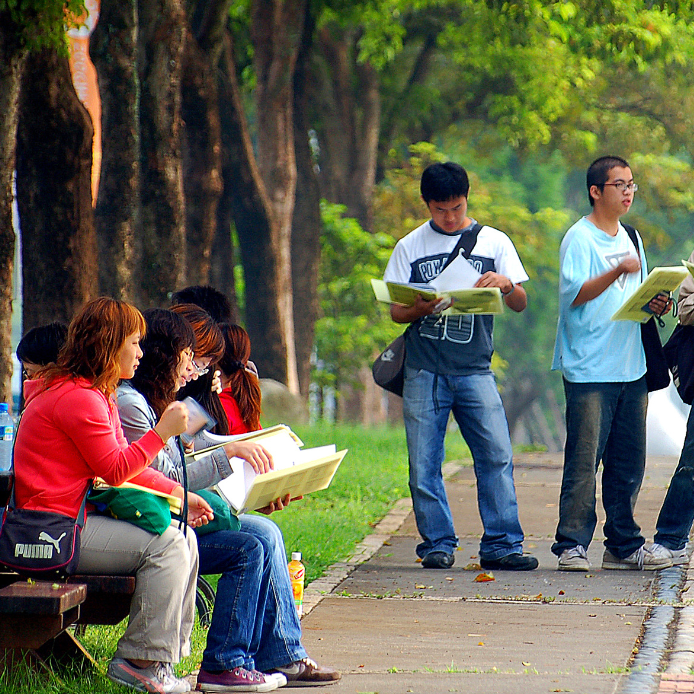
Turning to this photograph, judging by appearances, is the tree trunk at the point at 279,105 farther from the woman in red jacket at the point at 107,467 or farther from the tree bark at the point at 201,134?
the woman in red jacket at the point at 107,467

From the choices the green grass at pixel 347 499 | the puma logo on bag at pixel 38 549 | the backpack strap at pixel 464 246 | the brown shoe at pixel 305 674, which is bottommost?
the green grass at pixel 347 499

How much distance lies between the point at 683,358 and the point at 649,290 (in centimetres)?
65

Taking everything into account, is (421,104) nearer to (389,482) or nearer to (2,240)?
(389,482)

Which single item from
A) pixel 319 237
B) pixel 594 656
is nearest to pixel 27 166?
pixel 594 656

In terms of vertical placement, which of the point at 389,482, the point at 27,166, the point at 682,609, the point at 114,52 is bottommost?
the point at 389,482

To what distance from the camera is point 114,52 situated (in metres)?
10.2

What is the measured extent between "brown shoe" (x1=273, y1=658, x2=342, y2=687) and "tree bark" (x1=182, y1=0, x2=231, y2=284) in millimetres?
8582

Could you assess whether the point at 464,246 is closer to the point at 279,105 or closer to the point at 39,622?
the point at 39,622

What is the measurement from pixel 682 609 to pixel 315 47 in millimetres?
14998

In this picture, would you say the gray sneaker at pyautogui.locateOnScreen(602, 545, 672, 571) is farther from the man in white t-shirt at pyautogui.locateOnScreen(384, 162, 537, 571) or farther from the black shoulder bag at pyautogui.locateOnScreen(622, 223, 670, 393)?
the black shoulder bag at pyautogui.locateOnScreen(622, 223, 670, 393)

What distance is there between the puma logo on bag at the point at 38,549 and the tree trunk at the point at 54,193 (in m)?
4.89

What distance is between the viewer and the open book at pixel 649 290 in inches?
255

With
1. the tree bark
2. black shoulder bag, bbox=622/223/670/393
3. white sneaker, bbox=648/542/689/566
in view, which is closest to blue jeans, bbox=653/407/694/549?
white sneaker, bbox=648/542/689/566

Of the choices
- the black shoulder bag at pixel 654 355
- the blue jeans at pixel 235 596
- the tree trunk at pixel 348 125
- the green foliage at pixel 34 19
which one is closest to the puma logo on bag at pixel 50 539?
the blue jeans at pixel 235 596
